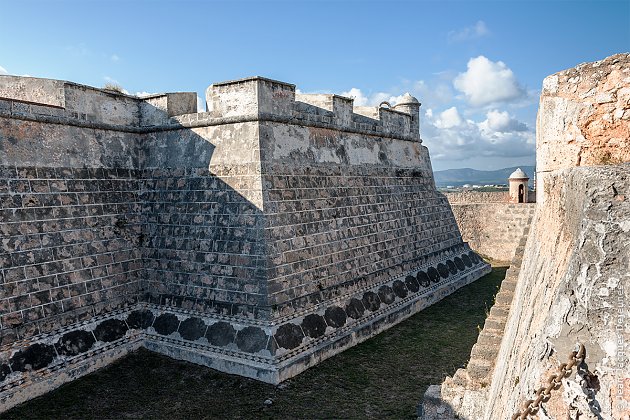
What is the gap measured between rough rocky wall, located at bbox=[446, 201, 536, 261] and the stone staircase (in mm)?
13027

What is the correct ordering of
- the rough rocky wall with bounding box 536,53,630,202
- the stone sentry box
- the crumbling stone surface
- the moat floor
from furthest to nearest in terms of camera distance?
the stone sentry box < the moat floor < the rough rocky wall with bounding box 536,53,630,202 < the crumbling stone surface

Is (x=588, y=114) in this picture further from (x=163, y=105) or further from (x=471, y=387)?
(x=163, y=105)

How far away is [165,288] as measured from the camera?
884 cm

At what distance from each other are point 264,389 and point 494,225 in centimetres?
1398

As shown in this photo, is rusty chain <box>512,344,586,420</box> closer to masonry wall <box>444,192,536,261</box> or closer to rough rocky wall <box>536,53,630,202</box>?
rough rocky wall <box>536,53,630,202</box>

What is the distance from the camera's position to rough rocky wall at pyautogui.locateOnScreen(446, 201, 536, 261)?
58.1ft

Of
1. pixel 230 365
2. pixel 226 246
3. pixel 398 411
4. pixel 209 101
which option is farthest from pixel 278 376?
pixel 209 101

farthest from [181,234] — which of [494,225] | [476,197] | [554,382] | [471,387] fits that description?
[476,197]

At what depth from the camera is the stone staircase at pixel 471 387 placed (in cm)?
480

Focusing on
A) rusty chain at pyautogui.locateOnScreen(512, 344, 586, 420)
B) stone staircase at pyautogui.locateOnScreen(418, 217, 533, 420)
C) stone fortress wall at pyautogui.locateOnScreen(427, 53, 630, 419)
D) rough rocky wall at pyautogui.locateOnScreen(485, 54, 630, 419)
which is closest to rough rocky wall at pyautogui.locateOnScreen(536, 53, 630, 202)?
stone fortress wall at pyautogui.locateOnScreen(427, 53, 630, 419)

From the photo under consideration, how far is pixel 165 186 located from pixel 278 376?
4335 millimetres

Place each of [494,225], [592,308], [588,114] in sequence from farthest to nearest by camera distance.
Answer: [494,225] → [588,114] → [592,308]

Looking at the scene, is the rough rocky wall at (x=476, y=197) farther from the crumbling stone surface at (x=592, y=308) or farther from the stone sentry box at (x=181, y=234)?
the crumbling stone surface at (x=592, y=308)

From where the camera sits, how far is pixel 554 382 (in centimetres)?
198
